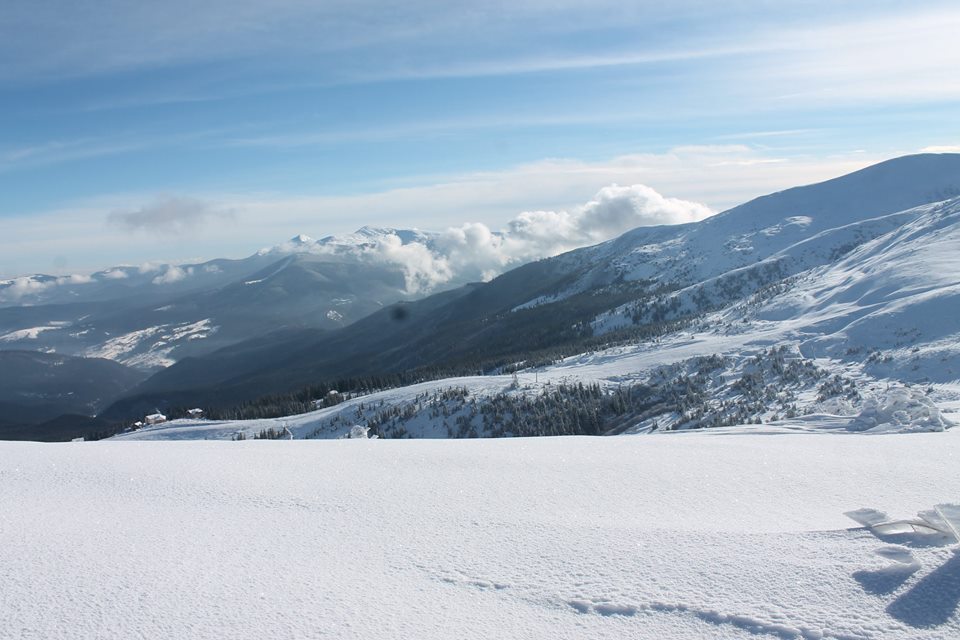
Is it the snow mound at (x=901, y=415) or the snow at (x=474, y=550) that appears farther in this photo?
the snow mound at (x=901, y=415)

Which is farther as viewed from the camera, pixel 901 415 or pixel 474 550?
pixel 901 415

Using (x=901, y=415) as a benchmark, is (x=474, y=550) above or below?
above

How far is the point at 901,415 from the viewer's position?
20547 mm

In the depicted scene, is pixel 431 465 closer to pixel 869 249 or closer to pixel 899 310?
pixel 899 310

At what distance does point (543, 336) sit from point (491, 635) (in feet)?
509

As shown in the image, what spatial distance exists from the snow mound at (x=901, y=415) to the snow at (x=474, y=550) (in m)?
8.83

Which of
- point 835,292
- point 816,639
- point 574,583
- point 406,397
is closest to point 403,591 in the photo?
point 574,583

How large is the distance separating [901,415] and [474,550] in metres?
20.2

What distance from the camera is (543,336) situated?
160 metres

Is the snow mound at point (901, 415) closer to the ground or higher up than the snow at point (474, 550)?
closer to the ground

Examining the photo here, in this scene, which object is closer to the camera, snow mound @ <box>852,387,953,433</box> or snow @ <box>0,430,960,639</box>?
snow @ <box>0,430,960,639</box>

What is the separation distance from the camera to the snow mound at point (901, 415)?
19.0 metres

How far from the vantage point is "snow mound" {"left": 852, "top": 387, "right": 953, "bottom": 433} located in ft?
62.3

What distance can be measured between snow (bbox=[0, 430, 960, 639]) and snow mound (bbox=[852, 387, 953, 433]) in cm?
883
